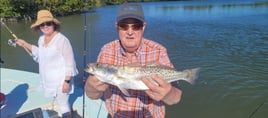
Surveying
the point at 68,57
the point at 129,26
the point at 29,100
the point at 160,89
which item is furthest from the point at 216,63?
the point at 160,89

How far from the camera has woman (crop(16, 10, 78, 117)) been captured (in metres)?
4.01

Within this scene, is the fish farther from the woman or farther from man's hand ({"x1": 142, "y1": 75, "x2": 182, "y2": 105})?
the woman

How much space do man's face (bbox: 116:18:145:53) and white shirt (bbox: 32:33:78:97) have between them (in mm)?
1897

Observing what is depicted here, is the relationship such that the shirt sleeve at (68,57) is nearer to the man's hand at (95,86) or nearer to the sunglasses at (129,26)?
the man's hand at (95,86)

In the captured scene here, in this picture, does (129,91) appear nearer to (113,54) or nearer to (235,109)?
(113,54)

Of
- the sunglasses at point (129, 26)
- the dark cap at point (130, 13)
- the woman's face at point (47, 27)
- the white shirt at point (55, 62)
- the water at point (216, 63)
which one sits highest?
the dark cap at point (130, 13)

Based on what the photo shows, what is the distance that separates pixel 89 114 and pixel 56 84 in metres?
0.83

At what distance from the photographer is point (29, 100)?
5.49 metres

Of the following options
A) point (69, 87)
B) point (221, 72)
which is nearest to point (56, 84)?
point (69, 87)

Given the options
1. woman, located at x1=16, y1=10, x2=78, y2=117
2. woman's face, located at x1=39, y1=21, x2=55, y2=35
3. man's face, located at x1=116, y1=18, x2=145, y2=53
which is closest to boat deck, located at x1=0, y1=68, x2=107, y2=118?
woman, located at x1=16, y1=10, x2=78, y2=117

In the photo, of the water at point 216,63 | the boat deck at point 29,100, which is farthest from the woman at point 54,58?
the water at point 216,63

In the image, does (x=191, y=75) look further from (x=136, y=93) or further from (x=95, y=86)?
(x=95, y=86)

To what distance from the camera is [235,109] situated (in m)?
8.77

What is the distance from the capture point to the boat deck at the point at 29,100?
485 centimetres
